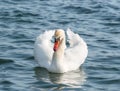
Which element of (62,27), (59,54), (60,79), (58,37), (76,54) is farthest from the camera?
(62,27)

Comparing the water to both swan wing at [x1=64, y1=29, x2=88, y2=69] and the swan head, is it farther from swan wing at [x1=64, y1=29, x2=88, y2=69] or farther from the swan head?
the swan head

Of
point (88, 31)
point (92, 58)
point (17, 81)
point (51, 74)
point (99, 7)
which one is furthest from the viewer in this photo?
point (99, 7)

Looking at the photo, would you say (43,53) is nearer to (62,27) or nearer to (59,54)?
(59,54)

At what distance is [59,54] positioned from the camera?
15367 mm

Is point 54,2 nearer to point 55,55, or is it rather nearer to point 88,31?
point 88,31

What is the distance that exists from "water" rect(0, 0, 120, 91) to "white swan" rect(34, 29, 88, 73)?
0.19 metres

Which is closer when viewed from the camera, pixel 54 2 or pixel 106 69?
pixel 106 69

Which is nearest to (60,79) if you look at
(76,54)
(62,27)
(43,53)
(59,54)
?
(59,54)

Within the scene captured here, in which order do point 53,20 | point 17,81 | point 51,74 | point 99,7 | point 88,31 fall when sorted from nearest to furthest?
point 17,81, point 51,74, point 88,31, point 53,20, point 99,7

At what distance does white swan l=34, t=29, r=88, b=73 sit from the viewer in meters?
15.3

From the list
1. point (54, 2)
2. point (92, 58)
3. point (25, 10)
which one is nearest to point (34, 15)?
point (25, 10)

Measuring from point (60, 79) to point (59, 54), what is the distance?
31.9 inches

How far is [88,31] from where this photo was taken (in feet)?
63.4

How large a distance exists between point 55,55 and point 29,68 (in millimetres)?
744
